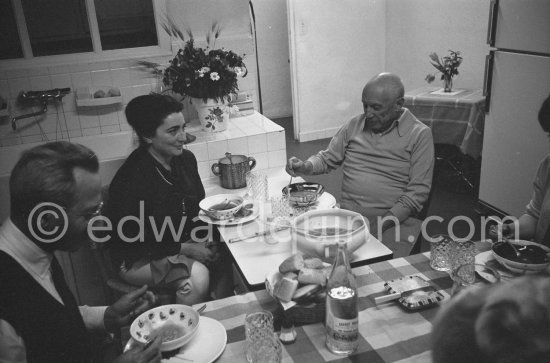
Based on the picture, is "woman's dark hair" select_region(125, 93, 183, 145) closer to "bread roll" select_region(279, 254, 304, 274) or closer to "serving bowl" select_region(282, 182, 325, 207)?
"serving bowl" select_region(282, 182, 325, 207)

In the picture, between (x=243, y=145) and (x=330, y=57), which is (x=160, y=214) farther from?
(x=330, y=57)

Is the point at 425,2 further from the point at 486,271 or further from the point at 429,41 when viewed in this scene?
the point at 486,271

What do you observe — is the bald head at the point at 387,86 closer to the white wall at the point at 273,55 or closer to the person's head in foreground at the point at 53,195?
the person's head in foreground at the point at 53,195

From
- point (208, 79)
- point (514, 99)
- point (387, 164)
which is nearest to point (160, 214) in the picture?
point (208, 79)

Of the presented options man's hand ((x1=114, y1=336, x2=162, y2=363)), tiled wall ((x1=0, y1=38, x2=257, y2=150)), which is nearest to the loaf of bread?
man's hand ((x1=114, y1=336, x2=162, y2=363))

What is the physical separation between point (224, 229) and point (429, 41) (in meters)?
3.97

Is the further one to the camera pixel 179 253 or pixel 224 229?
pixel 179 253

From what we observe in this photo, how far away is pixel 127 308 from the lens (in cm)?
150

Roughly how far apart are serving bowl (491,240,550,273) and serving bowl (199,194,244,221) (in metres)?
1.02

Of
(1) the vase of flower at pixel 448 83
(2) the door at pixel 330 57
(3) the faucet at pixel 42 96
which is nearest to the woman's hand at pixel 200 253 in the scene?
(3) the faucet at pixel 42 96

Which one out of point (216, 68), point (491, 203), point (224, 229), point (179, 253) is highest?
point (216, 68)

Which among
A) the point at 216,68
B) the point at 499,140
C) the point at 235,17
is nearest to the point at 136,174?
the point at 216,68

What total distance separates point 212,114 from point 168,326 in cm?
179

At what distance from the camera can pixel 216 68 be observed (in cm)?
288
